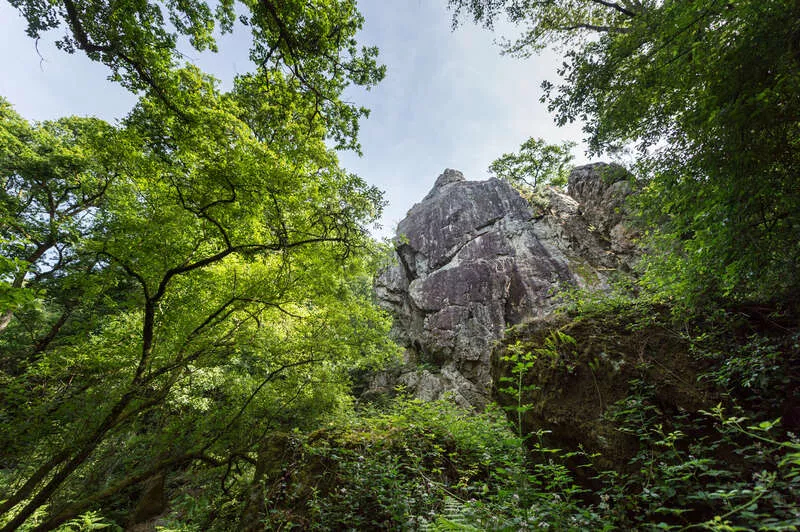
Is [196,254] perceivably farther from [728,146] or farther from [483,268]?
[483,268]

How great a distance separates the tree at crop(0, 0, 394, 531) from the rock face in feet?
31.0

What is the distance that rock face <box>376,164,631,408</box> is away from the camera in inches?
593

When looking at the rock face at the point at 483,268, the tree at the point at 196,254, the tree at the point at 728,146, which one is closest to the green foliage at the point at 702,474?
the tree at the point at 728,146

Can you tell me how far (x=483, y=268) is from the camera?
17.9 m

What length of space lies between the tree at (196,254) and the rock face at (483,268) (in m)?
9.45

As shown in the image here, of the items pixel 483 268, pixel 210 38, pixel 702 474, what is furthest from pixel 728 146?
pixel 483 268

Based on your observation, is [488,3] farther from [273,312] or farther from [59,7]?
[273,312]

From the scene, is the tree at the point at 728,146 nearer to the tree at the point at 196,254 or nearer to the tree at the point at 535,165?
the tree at the point at 196,254

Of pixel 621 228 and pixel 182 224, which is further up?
pixel 621 228

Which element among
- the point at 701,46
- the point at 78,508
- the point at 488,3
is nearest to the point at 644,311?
the point at 701,46

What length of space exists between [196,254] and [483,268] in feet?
50.8

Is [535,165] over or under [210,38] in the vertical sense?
over

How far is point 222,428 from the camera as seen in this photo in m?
6.15

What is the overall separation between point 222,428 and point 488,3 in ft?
36.3
